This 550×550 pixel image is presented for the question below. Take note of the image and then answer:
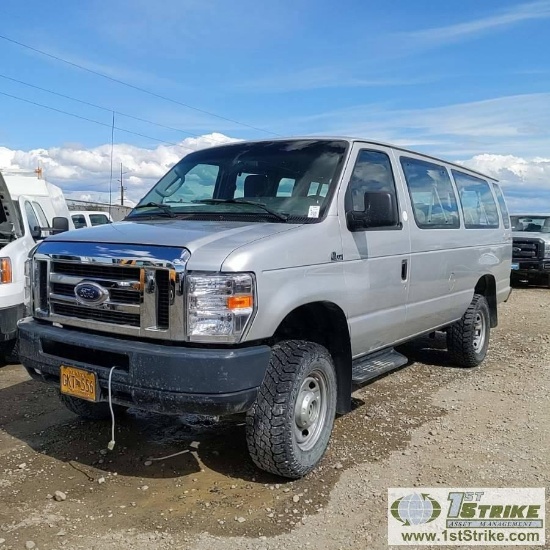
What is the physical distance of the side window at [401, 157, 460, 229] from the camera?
535cm

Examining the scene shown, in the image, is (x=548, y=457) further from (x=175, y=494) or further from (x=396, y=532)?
(x=175, y=494)

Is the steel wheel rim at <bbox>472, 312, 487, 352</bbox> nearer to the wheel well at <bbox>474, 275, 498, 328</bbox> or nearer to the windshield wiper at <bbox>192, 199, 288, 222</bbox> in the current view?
the wheel well at <bbox>474, 275, 498, 328</bbox>

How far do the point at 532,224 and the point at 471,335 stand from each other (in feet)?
39.8

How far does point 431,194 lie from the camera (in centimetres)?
572

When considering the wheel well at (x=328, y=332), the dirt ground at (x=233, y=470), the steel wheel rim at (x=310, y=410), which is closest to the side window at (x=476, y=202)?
the dirt ground at (x=233, y=470)

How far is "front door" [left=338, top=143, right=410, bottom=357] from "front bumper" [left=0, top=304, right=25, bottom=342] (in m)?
3.57

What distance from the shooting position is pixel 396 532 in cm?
335

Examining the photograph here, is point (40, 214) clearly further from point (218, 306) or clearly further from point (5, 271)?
point (218, 306)

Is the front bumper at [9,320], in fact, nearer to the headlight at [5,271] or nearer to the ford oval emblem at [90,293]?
the headlight at [5,271]

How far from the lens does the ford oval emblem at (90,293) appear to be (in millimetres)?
3621

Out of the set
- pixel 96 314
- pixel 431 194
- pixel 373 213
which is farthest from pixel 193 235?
pixel 431 194

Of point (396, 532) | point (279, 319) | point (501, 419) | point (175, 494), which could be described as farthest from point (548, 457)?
point (175, 494)

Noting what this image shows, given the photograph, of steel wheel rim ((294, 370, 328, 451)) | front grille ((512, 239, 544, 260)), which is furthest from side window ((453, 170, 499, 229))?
front grille ((512, 239, 544, 260))

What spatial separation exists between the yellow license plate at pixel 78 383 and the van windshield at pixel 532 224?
16.0 m
